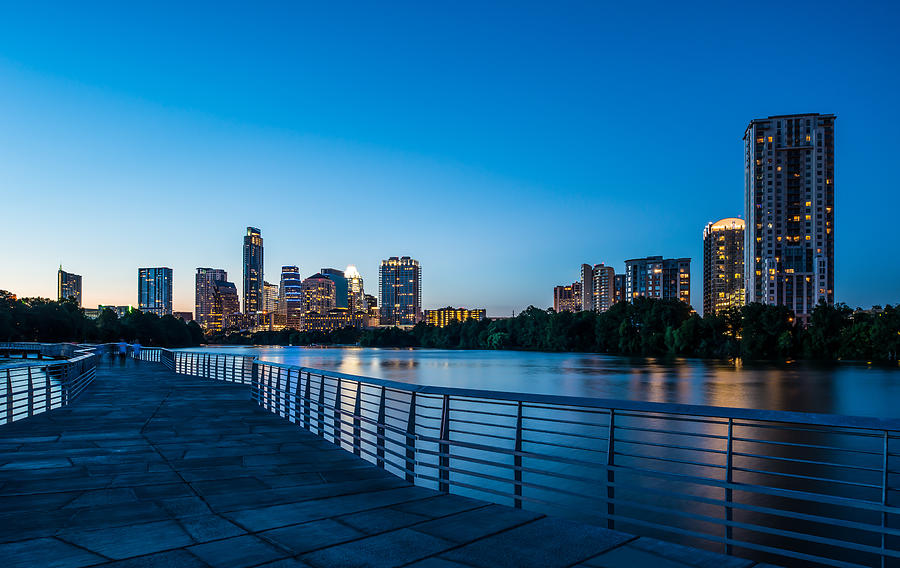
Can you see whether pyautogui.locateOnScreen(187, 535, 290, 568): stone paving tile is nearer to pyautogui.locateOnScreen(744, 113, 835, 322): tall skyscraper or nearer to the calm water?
the calm water

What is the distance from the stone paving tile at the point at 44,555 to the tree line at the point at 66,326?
116104mm

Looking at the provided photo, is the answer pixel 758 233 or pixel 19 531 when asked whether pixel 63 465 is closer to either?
pixel 19 531

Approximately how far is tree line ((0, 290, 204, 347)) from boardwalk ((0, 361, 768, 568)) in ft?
367

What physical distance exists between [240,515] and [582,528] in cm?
345

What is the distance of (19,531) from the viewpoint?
6.23 metres

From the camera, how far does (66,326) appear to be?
11969cm

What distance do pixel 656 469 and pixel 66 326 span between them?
125m

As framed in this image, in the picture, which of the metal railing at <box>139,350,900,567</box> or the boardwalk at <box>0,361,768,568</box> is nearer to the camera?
the metal railing at <box>139,350,900,567</box>

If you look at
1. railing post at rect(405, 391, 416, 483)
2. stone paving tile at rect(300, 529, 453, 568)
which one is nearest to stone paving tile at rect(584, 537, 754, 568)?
stone paving tile at rect(300, 529, 453, 568)

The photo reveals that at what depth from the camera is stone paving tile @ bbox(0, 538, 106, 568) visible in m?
5.27

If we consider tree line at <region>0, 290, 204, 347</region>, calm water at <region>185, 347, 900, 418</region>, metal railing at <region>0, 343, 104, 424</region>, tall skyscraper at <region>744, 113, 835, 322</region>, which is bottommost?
calm water at <region>185, 347, 900, 418</region>

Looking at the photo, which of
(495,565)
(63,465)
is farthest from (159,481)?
(495,565)

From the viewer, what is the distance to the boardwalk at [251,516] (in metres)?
5.40

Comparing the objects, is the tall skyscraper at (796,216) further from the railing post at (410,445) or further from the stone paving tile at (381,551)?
the stone paving tile at (381,551)
